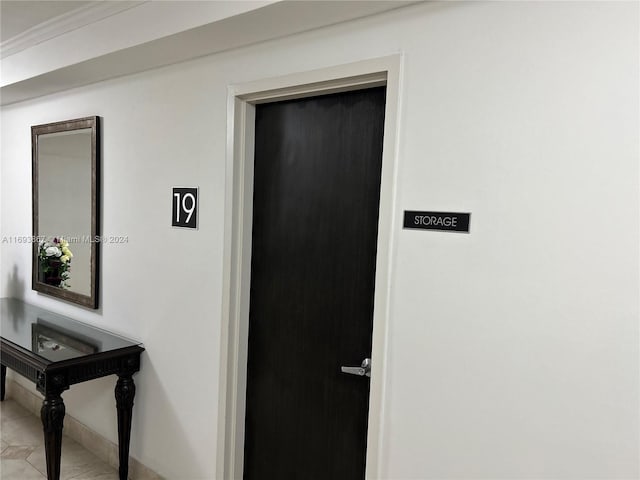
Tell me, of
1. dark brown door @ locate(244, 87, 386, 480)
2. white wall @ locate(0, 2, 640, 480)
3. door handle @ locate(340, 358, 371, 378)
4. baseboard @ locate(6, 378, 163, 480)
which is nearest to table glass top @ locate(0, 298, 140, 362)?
baseboard @ locate(6, 378, 163, 480)

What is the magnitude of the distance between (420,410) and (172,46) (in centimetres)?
178

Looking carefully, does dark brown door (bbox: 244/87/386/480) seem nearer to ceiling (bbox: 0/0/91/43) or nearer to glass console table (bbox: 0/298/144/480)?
glass console table (bbox: 0/298/144/480)

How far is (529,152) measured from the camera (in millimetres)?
1324

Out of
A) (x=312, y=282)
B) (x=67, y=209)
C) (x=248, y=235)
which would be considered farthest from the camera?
(x=67, y=209)

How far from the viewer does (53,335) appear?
2559 mm

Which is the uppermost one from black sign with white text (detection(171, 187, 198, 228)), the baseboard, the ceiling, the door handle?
the ceiling

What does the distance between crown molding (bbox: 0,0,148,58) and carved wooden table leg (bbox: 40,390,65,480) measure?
1.80 meters

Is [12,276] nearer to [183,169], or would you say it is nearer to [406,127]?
[183,169]

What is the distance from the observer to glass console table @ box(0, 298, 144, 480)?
7.07 feet

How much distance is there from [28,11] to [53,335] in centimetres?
168

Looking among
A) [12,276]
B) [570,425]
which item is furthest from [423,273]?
[12,276]

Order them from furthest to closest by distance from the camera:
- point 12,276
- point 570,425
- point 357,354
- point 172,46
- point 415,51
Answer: point 12,276 < point 172,46 < point 357,354 < point 415,51 < point 570,425

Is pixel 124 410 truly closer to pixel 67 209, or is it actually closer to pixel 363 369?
pixel 67 209

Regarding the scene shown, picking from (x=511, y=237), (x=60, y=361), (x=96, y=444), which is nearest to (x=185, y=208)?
(x=60, y=361)
